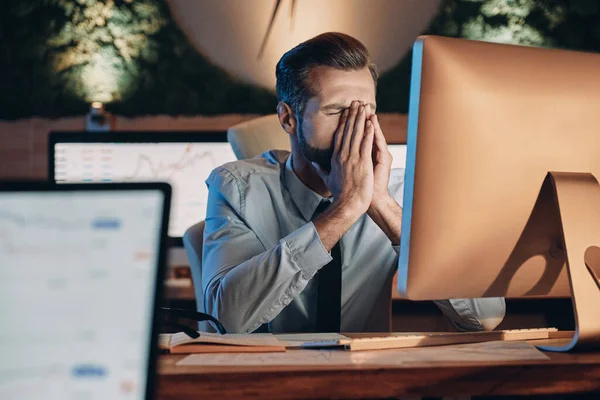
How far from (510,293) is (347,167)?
588 millimetres

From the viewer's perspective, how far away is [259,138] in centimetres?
186

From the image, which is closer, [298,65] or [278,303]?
[278,303]

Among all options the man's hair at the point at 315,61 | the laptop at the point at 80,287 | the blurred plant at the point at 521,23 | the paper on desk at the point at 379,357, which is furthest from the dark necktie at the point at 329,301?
the blurred plant at the point at 521,23

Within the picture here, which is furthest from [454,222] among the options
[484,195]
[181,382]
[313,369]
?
[181,382]

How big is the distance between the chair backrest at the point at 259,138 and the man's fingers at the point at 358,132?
373mm

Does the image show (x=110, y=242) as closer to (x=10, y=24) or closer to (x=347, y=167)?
(x=347, y=167)

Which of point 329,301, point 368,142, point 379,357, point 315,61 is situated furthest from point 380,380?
point 315,61

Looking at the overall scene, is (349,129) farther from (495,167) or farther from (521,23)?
(521,23)

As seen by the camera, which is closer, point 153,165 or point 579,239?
point 579,239

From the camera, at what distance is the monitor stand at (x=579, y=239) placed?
847 millimetres

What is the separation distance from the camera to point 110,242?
48 cm

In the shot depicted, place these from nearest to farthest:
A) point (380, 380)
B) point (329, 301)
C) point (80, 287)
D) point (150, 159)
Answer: point (80, 287)
point (380, 380)
point (329, 301)
point (150, 159)

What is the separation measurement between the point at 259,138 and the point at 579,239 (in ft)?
3.62

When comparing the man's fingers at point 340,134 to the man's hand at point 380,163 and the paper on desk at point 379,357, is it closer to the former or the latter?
the man's hand at point 380,163
